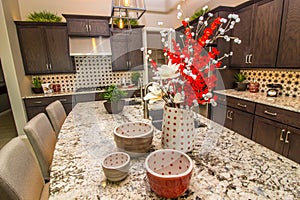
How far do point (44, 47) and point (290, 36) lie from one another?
4.12 m

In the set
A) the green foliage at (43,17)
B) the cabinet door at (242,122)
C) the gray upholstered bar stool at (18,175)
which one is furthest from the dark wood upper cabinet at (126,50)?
the gray upholstered bar stool at (18,175)

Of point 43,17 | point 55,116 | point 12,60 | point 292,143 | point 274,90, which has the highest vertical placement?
point 43,17

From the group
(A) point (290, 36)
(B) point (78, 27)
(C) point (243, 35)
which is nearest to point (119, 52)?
(B) point (78, 27)

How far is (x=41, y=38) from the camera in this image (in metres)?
3.12

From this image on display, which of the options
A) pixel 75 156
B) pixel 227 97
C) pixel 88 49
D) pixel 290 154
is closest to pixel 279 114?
pixel 290 154

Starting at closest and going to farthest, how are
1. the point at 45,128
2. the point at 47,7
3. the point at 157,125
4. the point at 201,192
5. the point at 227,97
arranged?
the point at 201,192, the point at 45,128, the point at 157,125, the point at 227,97, the point at 47,7

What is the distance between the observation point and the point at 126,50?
368 cm

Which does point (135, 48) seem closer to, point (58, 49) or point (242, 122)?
point (58, 49)

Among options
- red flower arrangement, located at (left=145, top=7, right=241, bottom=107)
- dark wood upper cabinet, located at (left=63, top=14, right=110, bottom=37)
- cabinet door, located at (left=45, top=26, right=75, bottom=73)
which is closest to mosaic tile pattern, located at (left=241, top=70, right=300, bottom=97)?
red flower arrangement, located at (left=145, top=7, right=241, bottom=107)

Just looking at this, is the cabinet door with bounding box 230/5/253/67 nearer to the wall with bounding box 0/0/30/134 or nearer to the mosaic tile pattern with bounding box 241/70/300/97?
the mosaic tile pattern with bounding box 241/70/300/97

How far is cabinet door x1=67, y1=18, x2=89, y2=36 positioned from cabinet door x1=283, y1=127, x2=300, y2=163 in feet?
12.1

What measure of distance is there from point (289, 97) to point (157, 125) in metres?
2.10

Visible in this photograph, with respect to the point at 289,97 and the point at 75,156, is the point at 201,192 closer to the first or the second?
the point at 75,156

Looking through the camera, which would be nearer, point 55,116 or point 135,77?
point 55,116
